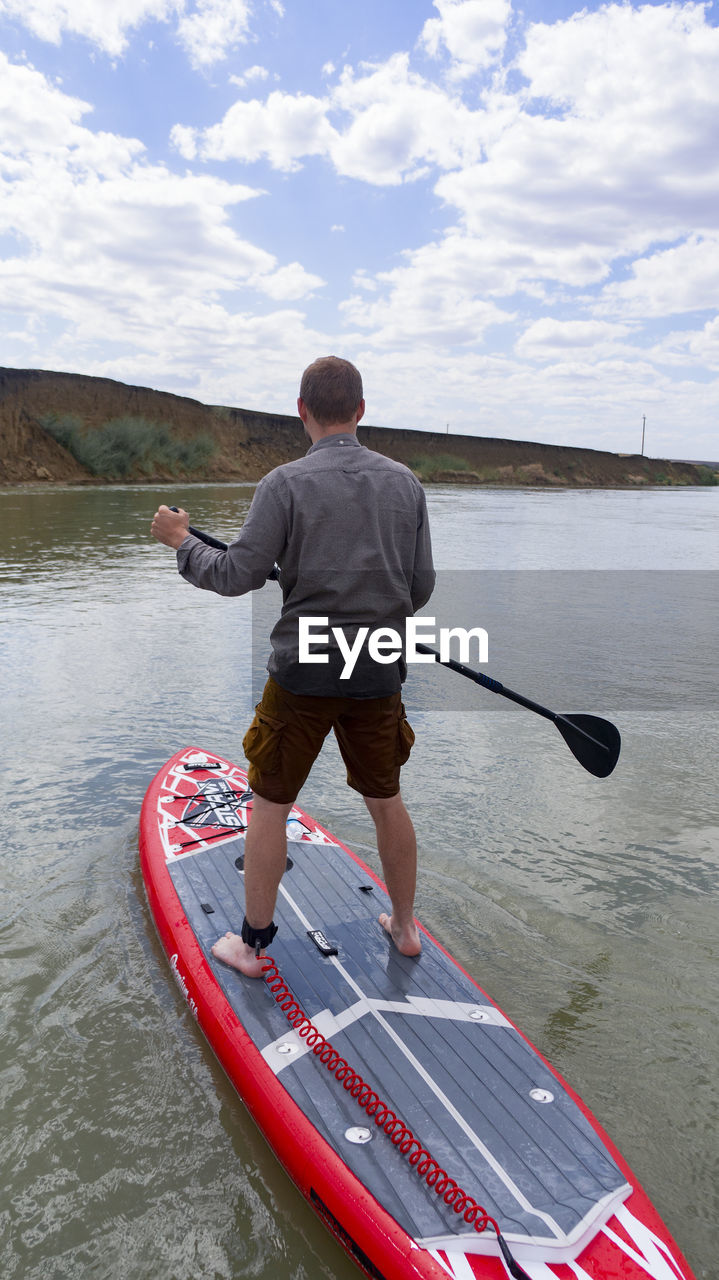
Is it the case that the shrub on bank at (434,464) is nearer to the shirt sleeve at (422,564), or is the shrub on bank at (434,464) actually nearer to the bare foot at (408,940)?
the shirt sleeve at (422,564)

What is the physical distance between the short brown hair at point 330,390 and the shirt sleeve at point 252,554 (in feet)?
0.98

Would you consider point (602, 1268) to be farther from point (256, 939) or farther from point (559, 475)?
point (559, 475)

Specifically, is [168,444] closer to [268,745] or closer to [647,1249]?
[268,745]

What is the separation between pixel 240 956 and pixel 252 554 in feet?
4.44

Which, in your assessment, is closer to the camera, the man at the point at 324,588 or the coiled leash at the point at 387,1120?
the coiled leash at the point at 387,1120

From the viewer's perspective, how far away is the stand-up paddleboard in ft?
5.94

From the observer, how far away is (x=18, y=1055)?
2.56 meters

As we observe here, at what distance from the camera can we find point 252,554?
242 centimetres

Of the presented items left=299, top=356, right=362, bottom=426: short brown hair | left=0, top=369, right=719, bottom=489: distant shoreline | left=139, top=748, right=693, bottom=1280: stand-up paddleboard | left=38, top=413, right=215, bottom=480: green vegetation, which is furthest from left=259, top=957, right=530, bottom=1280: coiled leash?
left=38, top=413, right=215, bottom=480: green vegetation

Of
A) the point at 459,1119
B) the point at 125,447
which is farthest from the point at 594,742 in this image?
the point at 125,447

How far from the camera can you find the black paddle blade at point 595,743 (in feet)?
12.1

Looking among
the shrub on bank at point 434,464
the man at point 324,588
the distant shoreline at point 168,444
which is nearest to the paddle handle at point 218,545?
the man at point 324,588

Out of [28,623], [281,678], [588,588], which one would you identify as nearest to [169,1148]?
[281,678]

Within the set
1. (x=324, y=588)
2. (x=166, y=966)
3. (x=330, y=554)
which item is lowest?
(x=166, y=966)
